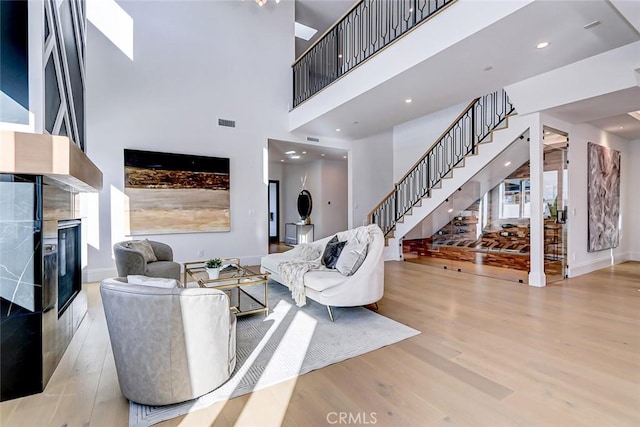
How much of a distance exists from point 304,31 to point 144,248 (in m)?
7.26

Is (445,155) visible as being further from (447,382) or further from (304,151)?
(447,382)

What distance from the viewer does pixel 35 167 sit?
72.7 inches

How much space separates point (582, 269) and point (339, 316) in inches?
193

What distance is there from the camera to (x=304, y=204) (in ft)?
32.4

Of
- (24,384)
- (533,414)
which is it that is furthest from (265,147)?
(533,414)

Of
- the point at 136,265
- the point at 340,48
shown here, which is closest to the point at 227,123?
the point at 340,48

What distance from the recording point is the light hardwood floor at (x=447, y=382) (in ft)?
5.76

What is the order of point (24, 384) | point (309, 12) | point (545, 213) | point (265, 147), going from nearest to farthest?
1. point (24, 384)
2. point (545, 213)
3. point (265, 147)
4. point (309, 12)

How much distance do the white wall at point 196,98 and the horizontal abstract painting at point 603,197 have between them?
608 cm

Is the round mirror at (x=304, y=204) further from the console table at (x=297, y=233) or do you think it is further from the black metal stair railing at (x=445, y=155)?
the black metal stair railing at (x=445, y=155)

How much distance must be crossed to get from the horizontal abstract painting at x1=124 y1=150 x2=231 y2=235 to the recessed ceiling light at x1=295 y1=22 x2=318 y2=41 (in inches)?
184

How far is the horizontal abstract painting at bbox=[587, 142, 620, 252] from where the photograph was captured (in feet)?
18.2

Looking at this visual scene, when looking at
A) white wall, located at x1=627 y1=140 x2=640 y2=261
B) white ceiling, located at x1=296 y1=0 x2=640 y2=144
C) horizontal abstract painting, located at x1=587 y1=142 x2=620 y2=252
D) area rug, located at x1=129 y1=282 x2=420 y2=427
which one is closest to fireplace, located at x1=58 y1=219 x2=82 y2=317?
area rug, located at x1=129 y1=282 x2=420 y2=427

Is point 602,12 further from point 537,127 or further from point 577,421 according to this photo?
point 577,421
